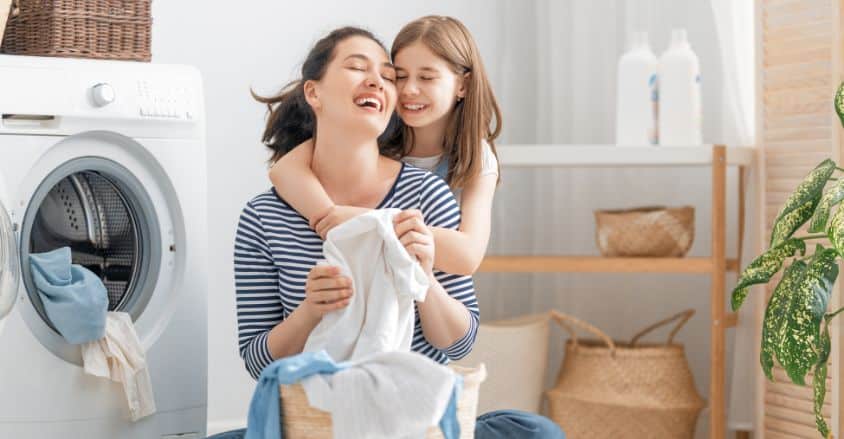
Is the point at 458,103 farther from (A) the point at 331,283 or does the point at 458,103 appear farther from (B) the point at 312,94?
(A) the point at 331,283

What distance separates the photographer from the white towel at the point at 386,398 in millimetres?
1275

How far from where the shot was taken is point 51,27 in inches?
80.2

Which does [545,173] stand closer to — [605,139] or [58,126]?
[605,139]

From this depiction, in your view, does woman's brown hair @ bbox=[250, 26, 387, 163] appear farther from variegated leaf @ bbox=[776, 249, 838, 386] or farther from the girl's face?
variegated leaf @ bbox=[776, 249, 838, 386]

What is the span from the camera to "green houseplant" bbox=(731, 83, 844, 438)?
5.93ft

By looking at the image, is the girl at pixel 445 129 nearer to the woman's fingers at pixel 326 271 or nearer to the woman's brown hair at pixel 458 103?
the woman's brown hair at pixel 458 103

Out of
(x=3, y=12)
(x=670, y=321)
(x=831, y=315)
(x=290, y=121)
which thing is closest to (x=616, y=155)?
(x=670, y=321)

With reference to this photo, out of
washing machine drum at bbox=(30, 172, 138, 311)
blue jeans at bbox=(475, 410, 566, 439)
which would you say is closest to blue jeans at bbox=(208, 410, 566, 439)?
blue jeans at bbox=(475, 410, 566, 439)

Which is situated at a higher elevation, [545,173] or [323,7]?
[323,7]

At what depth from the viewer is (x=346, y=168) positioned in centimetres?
172

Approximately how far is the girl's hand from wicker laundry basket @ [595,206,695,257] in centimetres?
114

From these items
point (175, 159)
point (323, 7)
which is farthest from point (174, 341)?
point (323, 7)

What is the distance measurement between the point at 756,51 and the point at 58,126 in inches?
61.6

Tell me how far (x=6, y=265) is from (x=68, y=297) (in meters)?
0.25
